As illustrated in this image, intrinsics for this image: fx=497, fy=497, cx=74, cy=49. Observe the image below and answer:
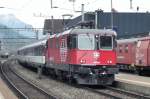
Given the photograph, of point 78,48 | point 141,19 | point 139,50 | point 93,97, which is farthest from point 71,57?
point 141,19

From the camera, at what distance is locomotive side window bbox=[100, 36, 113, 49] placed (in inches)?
1038

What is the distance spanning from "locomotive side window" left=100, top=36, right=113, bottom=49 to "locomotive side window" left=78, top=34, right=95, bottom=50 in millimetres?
488

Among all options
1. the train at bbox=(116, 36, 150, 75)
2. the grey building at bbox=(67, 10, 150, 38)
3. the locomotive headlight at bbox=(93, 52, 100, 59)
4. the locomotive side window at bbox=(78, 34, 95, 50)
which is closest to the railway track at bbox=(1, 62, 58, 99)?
the locomotive side window at bbox=(78, 34, 95, 50)

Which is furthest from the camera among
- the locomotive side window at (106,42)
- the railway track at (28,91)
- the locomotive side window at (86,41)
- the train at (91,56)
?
the locomotive side window at (106,42)

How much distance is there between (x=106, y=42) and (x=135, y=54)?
12.5m

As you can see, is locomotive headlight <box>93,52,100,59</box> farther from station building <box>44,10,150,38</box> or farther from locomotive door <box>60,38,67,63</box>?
station building <box>44,10,150,38</box>

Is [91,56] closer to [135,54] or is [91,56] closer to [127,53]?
[135,54]

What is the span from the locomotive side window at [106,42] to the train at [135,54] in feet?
28.1

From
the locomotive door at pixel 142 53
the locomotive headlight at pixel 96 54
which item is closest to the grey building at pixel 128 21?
the locomotive door at pixel 142 53

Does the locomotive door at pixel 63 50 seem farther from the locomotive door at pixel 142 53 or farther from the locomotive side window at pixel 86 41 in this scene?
the locomotive door at pixel 142 53

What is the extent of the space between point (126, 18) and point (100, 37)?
60745 millimetres

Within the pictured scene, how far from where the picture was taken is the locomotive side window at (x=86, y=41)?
26145mm

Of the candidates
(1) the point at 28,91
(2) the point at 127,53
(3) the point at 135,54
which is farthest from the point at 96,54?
(2) the point at 127,53

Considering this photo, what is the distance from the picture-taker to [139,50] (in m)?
37.2
